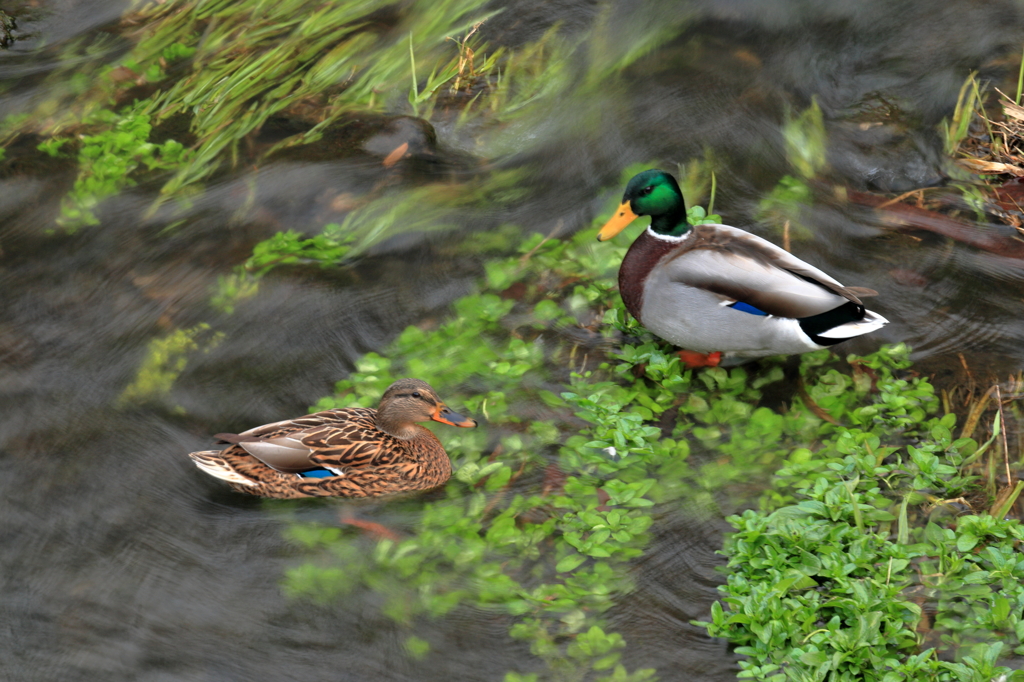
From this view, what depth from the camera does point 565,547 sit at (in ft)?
11.7

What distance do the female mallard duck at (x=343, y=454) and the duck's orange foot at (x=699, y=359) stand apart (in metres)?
1.20

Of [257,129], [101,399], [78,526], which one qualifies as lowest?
[78,526]

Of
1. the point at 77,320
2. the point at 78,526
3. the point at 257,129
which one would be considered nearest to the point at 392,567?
the point at 78,526

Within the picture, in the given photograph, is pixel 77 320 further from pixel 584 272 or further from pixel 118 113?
pixel 584 272

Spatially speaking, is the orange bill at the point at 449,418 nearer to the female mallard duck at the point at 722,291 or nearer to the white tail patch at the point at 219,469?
the white tail patch at the point at 219,469

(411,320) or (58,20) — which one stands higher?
(58,20)

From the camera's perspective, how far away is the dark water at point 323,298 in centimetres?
338

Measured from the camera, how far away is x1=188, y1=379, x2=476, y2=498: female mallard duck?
366 cm

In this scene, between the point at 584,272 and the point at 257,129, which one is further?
the point at 257,129

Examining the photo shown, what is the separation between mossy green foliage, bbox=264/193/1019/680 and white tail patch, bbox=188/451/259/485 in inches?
12.5

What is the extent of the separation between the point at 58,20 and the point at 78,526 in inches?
176

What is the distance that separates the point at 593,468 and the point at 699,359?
0.84 metres

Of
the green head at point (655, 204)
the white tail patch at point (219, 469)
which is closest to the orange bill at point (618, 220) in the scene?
the green head at point (655, 204)

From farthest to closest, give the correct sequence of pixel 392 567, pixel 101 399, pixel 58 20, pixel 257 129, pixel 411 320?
pixel 58 20, pixel 257 129, pixel 411 320, pixel 101 399, pixel 392 567
